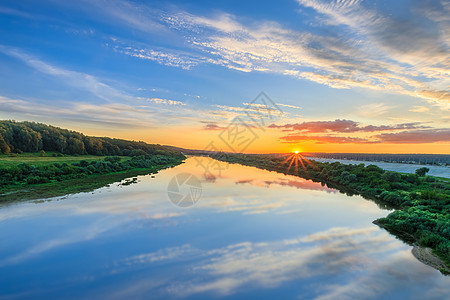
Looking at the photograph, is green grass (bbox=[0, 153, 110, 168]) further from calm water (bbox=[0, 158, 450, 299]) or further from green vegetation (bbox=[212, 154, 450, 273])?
green vegetation (bbox=[212, 154, 450, 273])

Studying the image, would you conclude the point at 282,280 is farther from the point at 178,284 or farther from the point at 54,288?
the point at 54,288

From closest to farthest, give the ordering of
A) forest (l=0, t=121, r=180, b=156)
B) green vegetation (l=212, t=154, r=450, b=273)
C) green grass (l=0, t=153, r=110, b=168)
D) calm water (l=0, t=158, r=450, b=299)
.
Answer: calm water (l=0, t=158, r=450, b=299) → green vegetation (l=212, t=154, r=450, b=273) → green grass (l=0, t=153, r=110, b=168) → forest (l=0, t=121, r=180, b=156)

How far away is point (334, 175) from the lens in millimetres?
36562

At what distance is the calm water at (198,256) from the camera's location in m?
6.97

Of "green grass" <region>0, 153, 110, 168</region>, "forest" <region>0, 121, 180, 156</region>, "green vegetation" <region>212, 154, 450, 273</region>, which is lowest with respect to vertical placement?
"green vegetation" <region>212, 154, 450, 273</region>

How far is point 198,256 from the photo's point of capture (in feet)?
29.5

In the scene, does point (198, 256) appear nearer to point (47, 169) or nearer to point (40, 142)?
point (47, 169)

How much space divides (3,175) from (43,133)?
46.8 metres

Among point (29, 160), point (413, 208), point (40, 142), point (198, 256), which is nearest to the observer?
point (198, 256)

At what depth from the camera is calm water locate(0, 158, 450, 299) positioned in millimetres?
6969

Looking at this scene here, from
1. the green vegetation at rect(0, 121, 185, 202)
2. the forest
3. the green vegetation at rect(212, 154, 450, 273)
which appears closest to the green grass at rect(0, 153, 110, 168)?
the green vegetation at rect(0, 121, 185, 202)

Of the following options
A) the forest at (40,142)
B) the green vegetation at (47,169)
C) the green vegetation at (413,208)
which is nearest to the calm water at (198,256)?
the green vegetation at (413,208)

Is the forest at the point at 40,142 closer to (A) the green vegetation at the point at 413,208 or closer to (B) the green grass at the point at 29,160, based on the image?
(B) the green grass at the point at 29,160

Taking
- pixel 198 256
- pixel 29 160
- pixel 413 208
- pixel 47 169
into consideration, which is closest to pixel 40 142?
pixel 29 160
